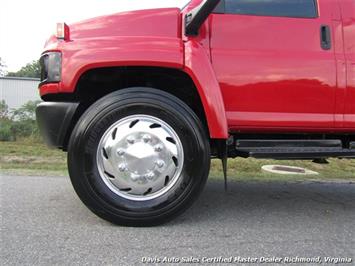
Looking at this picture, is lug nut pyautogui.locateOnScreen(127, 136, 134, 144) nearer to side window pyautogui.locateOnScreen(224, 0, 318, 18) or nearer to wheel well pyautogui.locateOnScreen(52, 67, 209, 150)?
wheel well pyautogui.locateOnScreen(52, 67, 209, 150)

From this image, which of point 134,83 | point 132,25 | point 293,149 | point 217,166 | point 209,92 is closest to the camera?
point 209,92

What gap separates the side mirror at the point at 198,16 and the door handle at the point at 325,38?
→ 3.17ft

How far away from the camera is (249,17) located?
3.52 m

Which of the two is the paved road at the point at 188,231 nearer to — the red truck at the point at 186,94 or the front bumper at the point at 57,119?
the red truck at the point at 186,94

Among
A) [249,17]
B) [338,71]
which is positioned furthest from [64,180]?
[338,71]

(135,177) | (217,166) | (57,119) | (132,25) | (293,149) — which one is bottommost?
(217,166)

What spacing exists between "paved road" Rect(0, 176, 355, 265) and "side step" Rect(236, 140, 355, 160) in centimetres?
51

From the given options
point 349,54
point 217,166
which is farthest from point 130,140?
point 217,166

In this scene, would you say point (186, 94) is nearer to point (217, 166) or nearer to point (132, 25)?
point (132, 25)

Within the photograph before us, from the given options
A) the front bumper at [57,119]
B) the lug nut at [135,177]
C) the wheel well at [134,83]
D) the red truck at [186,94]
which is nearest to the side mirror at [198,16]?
the red truck at [186,94]

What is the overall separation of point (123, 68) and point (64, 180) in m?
2.24

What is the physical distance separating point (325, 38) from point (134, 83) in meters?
1.58

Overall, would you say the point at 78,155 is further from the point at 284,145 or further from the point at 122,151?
the point at 284,145

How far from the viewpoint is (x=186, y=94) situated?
12.0ft
